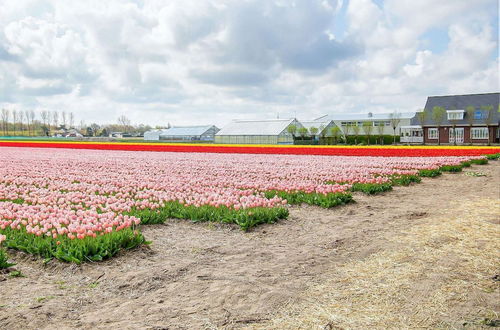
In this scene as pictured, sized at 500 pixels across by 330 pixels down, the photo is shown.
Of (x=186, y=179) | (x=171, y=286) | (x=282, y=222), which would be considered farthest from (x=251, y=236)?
(x=186, y=179)

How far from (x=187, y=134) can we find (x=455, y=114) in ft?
169

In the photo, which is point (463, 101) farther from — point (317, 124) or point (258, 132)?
point (258, 132)

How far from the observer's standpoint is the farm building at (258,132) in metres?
67.9

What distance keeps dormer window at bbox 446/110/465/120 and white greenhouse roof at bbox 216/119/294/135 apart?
24508mm

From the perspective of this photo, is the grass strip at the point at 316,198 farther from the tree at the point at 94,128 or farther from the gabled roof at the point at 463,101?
the tree at the point at 94,128

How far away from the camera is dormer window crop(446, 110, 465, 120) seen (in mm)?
66250

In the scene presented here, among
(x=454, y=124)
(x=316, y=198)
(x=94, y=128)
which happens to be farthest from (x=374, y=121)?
(x=94, y=128)

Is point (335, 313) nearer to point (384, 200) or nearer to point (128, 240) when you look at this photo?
point (128, 240)

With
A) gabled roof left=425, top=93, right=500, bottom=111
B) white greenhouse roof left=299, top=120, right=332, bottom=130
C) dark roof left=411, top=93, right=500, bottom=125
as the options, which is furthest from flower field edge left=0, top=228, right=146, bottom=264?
white greenhouse roof left=299, top=120, right=332, bottom=130

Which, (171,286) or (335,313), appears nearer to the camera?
(335,313)

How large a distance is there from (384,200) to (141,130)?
164m

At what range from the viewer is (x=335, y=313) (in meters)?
4.65

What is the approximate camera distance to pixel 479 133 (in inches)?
2534

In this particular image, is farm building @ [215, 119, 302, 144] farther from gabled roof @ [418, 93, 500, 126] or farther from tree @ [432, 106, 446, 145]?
gabled roof @ [418, 93, 500, 126]
